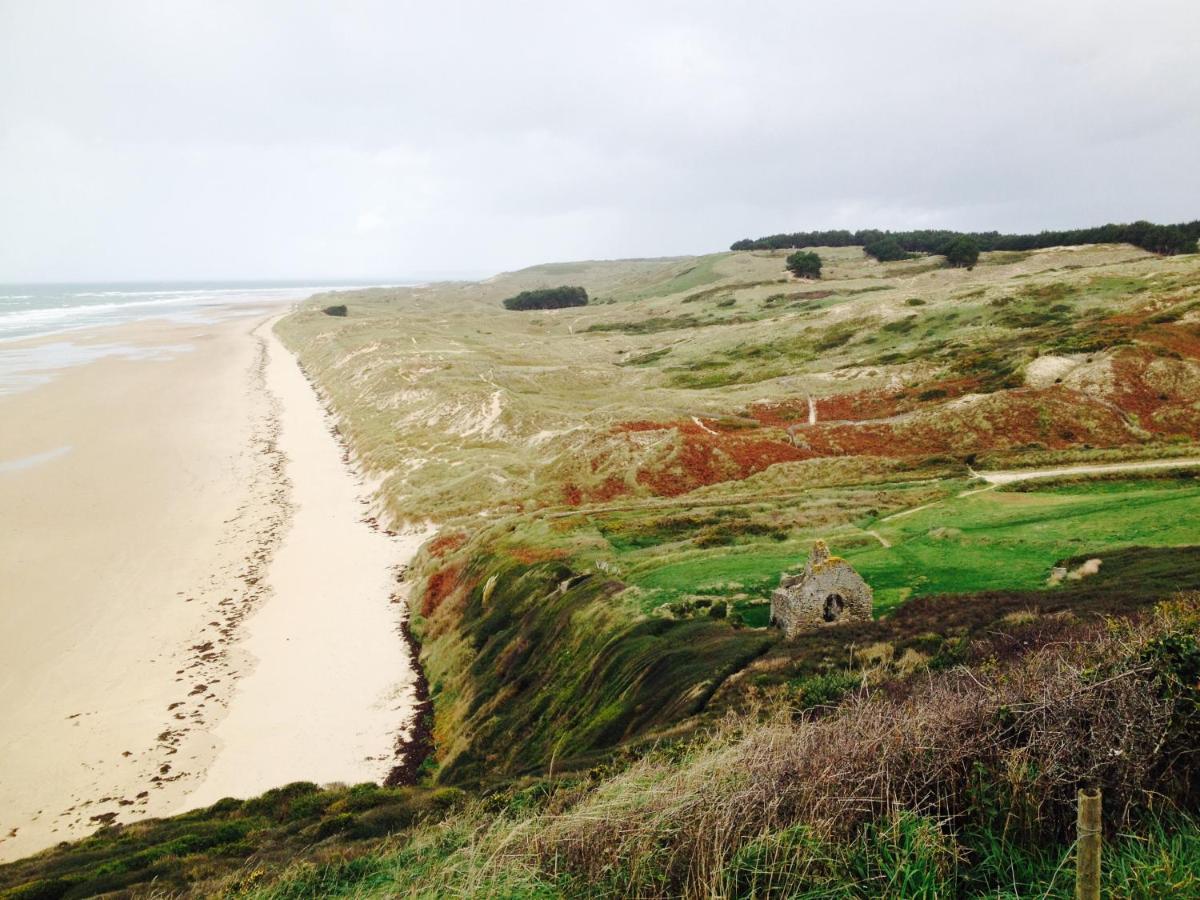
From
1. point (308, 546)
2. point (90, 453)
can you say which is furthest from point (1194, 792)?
point (90, 453)

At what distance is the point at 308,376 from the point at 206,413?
1342 inches

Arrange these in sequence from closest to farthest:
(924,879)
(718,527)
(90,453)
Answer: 1. (924,879)
2. (718,527)
3. (90,453)

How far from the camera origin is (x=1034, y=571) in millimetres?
27109

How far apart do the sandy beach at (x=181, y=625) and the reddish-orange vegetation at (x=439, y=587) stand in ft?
7.51

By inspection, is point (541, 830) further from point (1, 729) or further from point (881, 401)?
point (881, 401)

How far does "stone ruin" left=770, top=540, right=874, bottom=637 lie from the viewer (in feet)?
79.4

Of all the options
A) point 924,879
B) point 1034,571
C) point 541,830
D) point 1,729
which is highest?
point 924,879

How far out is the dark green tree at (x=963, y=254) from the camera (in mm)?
155625

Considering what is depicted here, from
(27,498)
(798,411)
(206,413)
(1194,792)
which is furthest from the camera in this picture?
(206,413)

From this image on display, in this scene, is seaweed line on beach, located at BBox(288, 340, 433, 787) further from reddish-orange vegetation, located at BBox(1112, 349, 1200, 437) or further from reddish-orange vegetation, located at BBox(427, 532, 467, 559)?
reddish-orange vegetation, located at BBox(1112, 349, 1200, 437)

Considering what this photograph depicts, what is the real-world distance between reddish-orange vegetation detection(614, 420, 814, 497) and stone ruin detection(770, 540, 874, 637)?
3117 centimetres

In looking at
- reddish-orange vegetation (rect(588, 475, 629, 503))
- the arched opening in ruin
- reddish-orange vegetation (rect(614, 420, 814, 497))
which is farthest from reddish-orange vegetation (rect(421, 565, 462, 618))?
the arched opening in ruin

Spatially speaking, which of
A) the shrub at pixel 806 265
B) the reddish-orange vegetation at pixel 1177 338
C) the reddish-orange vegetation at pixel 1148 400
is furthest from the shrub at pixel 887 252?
the reddish-orange vegetation at pixel 1148 400

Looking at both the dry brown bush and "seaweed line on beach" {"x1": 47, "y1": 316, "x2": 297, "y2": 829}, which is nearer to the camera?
the dry brown bush
